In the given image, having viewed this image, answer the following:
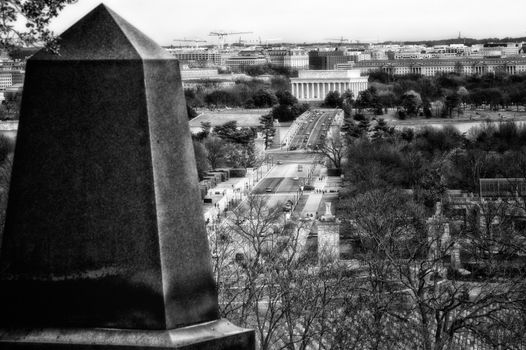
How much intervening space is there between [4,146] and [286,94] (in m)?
56.1

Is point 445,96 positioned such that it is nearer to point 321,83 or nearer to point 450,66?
point 321,83

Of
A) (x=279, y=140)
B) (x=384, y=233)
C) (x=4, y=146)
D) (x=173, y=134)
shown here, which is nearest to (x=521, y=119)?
(x=279, y=140)

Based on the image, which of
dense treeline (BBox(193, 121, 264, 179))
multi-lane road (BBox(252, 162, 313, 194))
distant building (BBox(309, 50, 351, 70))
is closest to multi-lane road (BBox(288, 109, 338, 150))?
dense treeline (BBox(193, 121, 264, 179))

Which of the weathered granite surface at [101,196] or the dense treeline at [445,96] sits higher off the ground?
the weathered granite surface at [101,196]

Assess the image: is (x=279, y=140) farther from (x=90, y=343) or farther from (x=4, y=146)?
(x=90, y=343)

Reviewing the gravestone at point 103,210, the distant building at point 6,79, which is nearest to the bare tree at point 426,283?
the gravestone at point 103,210

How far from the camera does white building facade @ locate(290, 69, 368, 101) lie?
145 m

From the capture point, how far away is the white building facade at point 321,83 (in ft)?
477

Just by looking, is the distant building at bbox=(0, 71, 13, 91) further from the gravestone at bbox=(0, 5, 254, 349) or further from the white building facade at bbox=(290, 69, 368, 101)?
the gravestone at bbox=(0, 5, 254, 349)

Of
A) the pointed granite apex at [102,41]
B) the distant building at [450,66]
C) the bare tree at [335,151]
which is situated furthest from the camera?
the distant building at [450,66]

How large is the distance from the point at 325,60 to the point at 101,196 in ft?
581

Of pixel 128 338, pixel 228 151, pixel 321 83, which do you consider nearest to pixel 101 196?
pixel 128 338

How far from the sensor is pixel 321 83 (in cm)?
14650

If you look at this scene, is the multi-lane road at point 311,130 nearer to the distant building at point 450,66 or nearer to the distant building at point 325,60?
the distant building at point 325,60
